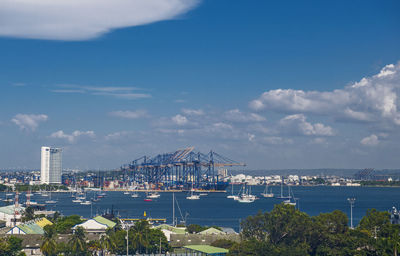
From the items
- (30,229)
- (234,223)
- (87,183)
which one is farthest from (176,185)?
(30,229)

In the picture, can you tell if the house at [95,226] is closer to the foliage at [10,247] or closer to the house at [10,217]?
the foliage at [10,247]

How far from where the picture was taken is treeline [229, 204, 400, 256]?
2900cm

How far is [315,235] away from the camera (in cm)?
3123

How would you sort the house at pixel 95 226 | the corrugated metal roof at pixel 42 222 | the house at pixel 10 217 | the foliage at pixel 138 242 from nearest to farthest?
the foliage at pixel 138 242, the house at pixel 95 226, the corrugated metal roof at pixel 42 222, the house at pixel 10 217

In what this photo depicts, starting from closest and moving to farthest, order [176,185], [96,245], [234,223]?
[96,245], [234,223], [176,185]

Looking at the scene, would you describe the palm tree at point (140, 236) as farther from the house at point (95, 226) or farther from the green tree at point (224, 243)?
the house at point (95, 226)

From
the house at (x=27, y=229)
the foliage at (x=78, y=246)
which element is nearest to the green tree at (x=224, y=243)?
the foliage at (x=78, y=246)

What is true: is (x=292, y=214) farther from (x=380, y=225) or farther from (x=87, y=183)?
(x=87, y=183)

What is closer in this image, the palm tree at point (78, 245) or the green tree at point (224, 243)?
the palm tree at point (78, 245)

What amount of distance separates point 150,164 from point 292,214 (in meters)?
144

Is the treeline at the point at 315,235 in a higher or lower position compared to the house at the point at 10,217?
higher

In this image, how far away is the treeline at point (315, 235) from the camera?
1142 inches

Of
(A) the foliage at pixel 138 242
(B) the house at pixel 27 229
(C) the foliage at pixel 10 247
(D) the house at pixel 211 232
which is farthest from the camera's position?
(B) the house at pixel 27 229

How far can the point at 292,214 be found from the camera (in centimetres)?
3322
